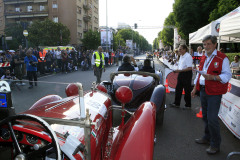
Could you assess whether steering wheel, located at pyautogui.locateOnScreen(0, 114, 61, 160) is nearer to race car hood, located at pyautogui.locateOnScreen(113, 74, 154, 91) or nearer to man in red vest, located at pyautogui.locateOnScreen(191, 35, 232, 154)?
man in red vest, located at pyautogui.locateOnScreen(191, 35, 232, 154)

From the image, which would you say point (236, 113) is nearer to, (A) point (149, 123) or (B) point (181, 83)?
(B) point (181, 83)

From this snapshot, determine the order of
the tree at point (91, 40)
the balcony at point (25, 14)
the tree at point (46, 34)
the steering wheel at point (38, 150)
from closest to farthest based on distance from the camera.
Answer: the steering wheel at point (38, 150) < the tree at point (46, 34) < the tree at point (91, 40) < the balcony at point (25, 14)

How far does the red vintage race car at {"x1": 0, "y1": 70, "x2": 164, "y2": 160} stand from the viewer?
4.24 ft

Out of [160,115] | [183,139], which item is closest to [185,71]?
[160,115]

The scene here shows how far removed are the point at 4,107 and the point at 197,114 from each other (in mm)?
4635

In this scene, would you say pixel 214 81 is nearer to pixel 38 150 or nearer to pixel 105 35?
pixel 38 150

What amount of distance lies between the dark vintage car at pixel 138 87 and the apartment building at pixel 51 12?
141 ft

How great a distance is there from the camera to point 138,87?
180 inches

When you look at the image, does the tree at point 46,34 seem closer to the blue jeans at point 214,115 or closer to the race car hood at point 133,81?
the race car hood at point 133,81

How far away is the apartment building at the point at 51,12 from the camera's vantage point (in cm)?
4547

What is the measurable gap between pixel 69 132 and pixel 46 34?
39424 millimetres

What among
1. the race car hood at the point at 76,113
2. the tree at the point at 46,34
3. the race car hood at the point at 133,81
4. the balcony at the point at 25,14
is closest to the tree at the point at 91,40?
the tree at the point at 46,34

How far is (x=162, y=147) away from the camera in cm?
344

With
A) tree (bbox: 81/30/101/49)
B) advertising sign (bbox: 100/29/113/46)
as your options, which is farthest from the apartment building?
advertising sign (bbox: 100/29/113/46)
